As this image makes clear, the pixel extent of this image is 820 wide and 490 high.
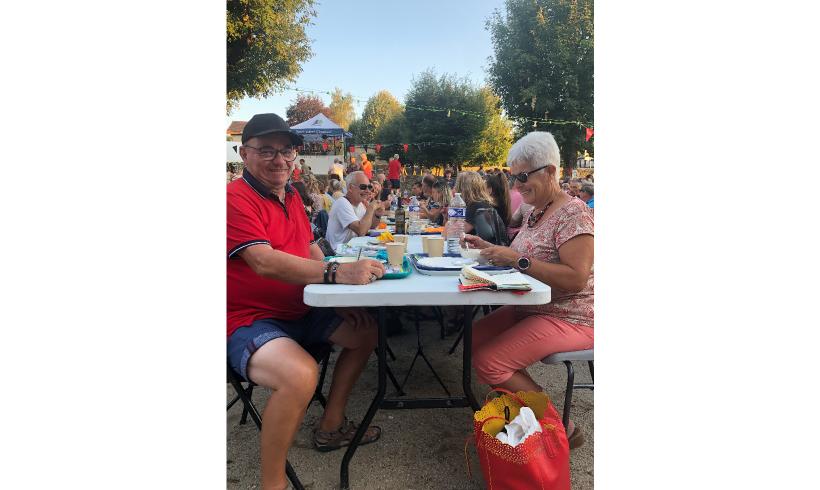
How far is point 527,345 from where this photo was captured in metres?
2.11

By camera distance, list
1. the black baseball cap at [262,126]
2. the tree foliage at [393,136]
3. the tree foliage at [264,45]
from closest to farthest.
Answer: the tree foliage at [264,45] → the black baseball cap at [262,126] → the tree foliage at [393,136]

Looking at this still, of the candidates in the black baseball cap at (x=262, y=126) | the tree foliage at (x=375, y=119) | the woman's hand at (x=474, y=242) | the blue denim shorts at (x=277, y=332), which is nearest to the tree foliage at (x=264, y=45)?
the black baseball cap at (x=262, y=126)

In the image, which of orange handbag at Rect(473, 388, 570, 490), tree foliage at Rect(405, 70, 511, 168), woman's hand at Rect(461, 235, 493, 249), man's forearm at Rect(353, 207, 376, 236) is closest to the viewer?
orange handbag at Rect(473, 388, 570, 490)

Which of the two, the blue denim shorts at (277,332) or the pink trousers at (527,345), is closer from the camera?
the blue denim shorts at (277,332)

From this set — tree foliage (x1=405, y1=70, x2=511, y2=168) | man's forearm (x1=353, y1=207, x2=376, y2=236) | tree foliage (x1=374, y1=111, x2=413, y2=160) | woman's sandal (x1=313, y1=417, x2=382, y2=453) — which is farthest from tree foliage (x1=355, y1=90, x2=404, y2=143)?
woman's sandal (x1=313, y1=417, x2=382, y2=453)

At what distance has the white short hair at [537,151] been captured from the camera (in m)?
2.28

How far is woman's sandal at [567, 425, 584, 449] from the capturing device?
2.32 metres

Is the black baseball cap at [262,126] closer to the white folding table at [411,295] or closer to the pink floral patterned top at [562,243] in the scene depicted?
the white folding table at [411,295]

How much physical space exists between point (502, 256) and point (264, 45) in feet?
4.38

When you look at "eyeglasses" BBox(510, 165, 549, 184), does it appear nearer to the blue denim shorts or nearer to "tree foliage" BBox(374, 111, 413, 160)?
the blue denim shorts

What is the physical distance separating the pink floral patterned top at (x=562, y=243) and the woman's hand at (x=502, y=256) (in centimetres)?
13

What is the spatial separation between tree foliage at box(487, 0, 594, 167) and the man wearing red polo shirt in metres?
1.06

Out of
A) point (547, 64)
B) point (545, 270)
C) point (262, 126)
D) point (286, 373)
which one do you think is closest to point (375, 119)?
point (547, 64)

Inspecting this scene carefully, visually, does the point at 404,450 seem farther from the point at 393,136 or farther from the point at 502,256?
the point at 393,136
